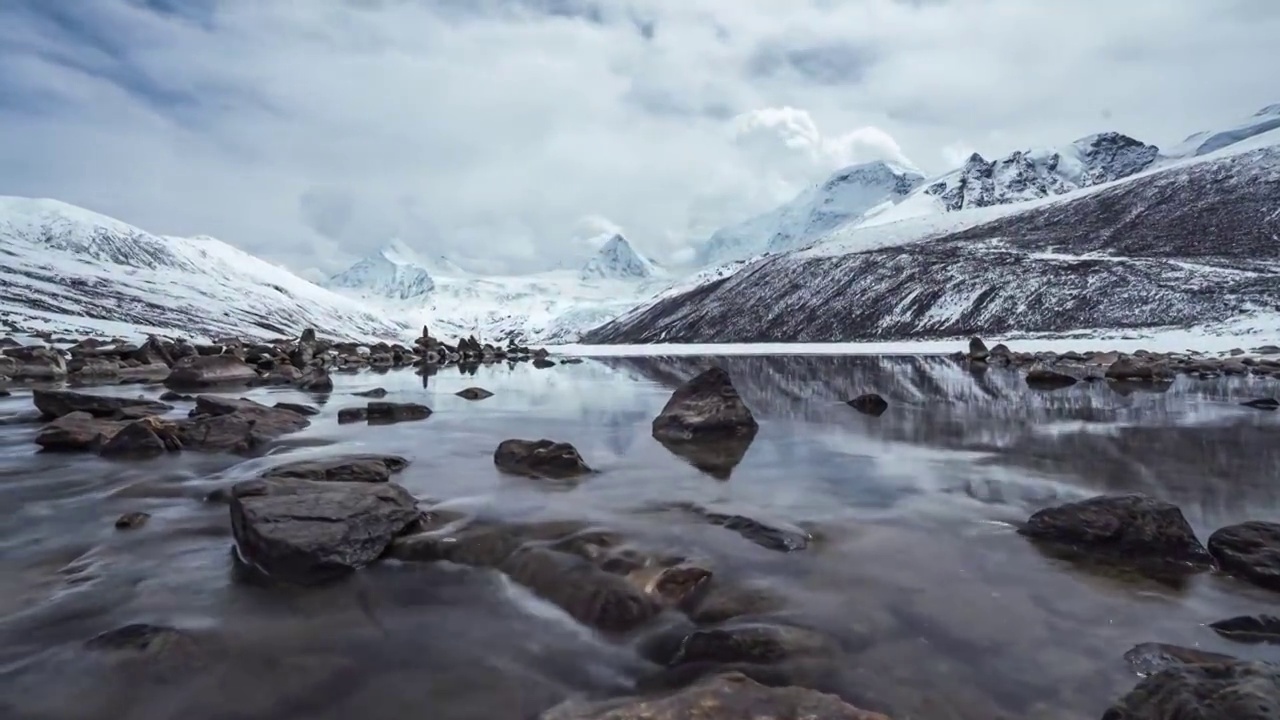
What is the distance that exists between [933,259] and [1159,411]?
142 m

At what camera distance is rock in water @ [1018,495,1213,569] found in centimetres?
679

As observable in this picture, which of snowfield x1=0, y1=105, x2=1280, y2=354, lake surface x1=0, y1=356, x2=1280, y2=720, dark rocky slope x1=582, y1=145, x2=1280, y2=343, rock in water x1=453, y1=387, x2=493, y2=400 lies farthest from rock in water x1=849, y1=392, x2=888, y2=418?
dark rocky slope x1=582, y1=145, x2=1280, y2=343

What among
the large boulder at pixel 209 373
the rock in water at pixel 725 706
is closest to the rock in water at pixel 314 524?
the rock in water at pixel 725 706

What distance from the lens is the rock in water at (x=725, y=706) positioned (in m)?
4.05

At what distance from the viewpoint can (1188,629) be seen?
527 centimetres

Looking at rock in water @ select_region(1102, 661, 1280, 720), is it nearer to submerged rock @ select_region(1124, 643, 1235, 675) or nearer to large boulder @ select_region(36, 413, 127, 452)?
submerged rock @ select_region(1124, 643, 1235, 675)

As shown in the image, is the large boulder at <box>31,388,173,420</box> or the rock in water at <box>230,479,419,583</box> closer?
the rock in water at <box>230,479,419,583</box>

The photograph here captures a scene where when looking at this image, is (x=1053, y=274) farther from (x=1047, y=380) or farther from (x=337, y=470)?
(x=337, y=470)

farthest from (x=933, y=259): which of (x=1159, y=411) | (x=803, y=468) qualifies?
(x=803, y=468)

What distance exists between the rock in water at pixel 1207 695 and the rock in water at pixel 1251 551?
2.84 meters

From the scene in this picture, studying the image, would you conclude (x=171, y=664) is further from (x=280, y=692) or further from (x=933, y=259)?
(x=933, y=259)

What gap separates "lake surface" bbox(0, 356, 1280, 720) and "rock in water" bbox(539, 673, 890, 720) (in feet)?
1.05

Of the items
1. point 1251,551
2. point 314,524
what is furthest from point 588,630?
point 1251,551

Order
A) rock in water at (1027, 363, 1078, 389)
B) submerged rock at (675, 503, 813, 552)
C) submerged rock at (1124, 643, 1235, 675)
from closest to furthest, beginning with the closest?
submerged rock at (1124, 643, 1235, 675), submerged rock at (675, 503, 813, 552), rock in water at (1027, 363, 1078, 389)
